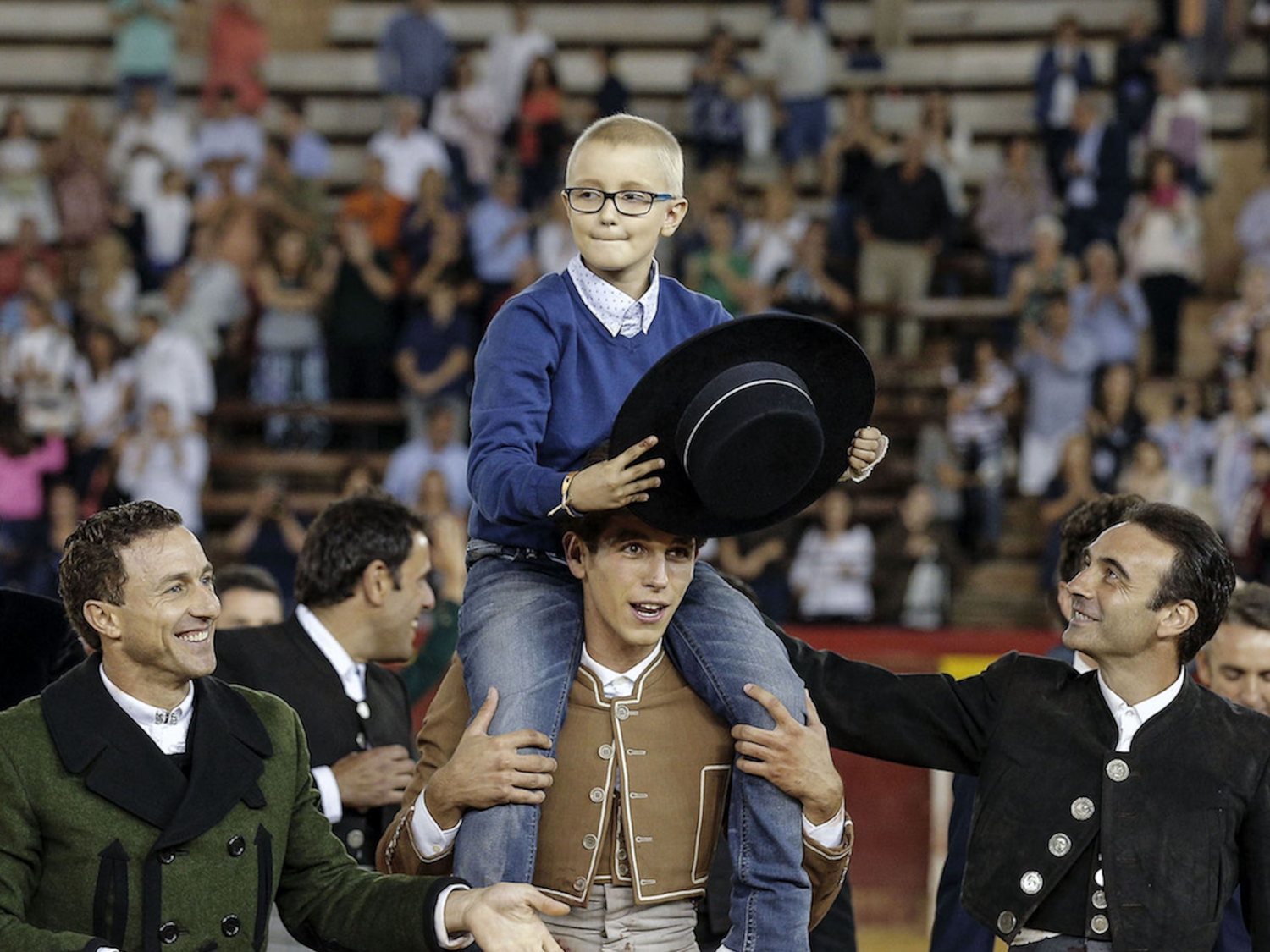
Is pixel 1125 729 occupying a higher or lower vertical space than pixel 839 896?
higher

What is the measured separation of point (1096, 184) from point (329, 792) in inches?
354

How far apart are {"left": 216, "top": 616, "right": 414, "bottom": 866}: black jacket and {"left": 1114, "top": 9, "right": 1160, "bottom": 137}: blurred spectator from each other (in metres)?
9.31

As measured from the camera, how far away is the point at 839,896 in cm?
435

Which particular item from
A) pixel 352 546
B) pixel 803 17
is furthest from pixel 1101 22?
pixel 352 546

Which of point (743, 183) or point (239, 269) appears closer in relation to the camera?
point (239, 269)

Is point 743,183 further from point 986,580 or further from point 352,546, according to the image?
point 352,546

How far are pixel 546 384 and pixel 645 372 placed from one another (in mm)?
199

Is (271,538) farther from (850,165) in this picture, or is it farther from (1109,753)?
(1109,753)

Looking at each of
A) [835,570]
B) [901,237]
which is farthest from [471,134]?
[835,570]

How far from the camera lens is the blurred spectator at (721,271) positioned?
37.3ft

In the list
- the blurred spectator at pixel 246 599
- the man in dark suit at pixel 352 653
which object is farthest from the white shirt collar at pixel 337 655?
the blurred spectator at pixel 246 599

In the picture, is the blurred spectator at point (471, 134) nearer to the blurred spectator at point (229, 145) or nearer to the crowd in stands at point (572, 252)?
the crowd in stands at point (572, 252)

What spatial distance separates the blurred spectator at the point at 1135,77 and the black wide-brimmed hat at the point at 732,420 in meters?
9.95

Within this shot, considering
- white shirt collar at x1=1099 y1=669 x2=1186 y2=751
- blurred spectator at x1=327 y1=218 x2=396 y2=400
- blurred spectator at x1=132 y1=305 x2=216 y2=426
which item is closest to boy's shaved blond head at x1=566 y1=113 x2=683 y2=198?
white shirt collar at x1=1099 y1=669 x2=1186 y2=751
